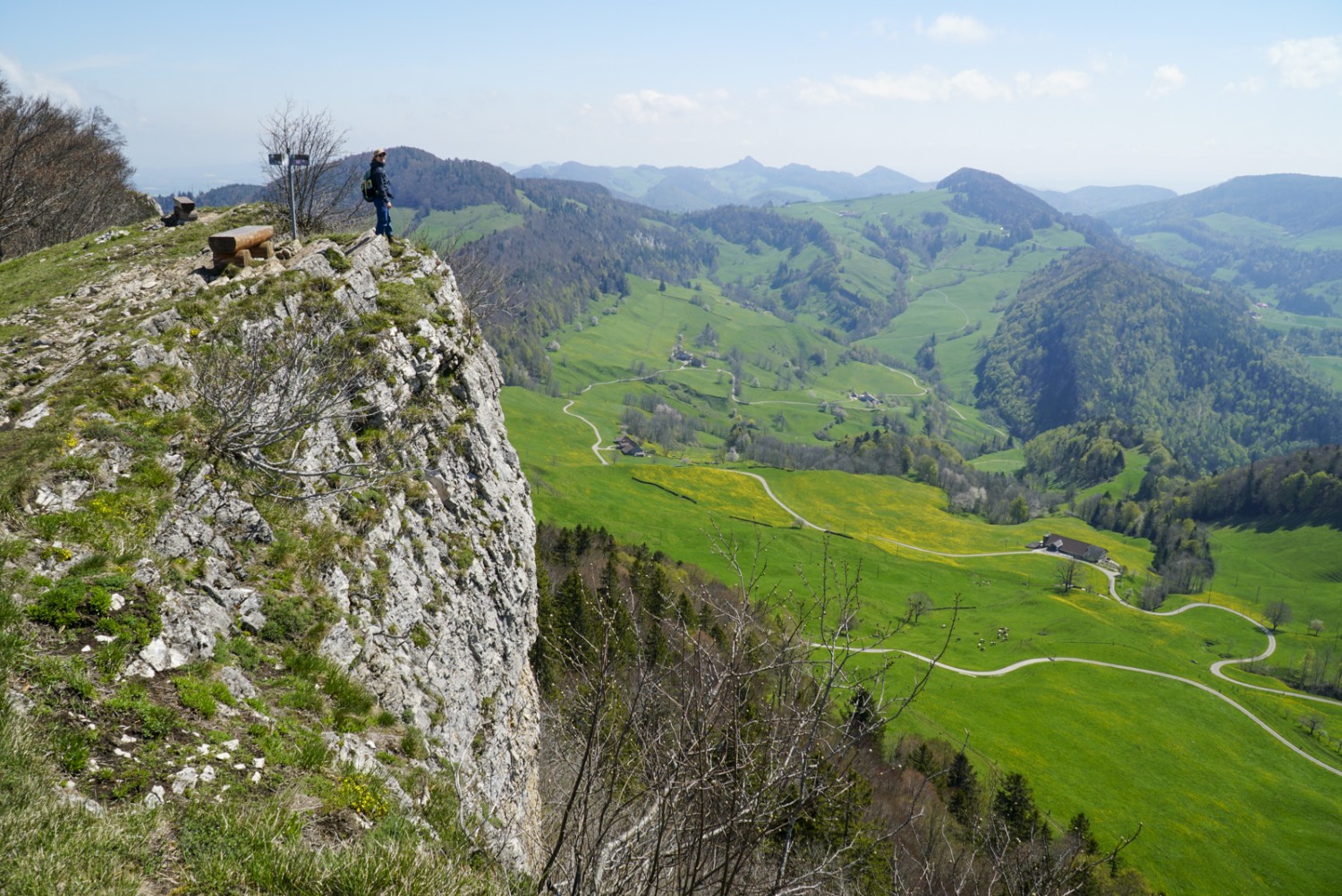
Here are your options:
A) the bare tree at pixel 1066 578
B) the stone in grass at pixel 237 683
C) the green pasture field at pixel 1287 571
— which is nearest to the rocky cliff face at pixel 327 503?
the stone in grass at pixel 237 683

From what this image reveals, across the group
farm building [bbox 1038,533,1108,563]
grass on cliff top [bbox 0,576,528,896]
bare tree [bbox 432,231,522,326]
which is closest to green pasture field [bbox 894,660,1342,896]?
farm building [bbox 1038,533,1108,563]

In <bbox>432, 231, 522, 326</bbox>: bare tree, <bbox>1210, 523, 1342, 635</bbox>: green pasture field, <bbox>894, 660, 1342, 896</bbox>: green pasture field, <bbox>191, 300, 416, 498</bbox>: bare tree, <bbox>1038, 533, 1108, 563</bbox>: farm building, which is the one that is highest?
<bbox>432, 231, 522, 326</bbox>: bare tree

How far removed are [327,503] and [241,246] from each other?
11.2m

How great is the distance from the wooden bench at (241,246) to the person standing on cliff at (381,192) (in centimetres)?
419

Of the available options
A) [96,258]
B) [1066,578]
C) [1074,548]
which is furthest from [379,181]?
[1074,548]

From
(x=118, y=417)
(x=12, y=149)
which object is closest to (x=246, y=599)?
(x=118, y=417)

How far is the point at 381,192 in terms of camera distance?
2439 cm

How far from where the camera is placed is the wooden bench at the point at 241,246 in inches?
826

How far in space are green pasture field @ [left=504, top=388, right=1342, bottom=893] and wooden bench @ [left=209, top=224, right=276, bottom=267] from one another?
95.2ft

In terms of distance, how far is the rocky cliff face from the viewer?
10.9 meters

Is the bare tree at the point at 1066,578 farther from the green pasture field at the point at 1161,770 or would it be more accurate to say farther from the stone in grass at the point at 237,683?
the stone in grass at the point at 237,683

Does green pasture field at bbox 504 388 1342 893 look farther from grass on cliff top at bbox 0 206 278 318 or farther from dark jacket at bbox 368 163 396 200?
grass on cliff top at bbox 0 206 278 318

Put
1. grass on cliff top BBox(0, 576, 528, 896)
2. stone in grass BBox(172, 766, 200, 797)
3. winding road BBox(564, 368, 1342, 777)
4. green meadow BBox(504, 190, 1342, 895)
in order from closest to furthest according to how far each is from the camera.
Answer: grass on cliff top BBox(0, 576, 528, 896)
stone in grass BBox(172, 766, 200, 797)
green meadow BBox(504, 190, 1342, 895)
winding road BBox(564, 368, 1342, 777)

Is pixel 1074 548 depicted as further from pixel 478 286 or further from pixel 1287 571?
pixel 478 286
